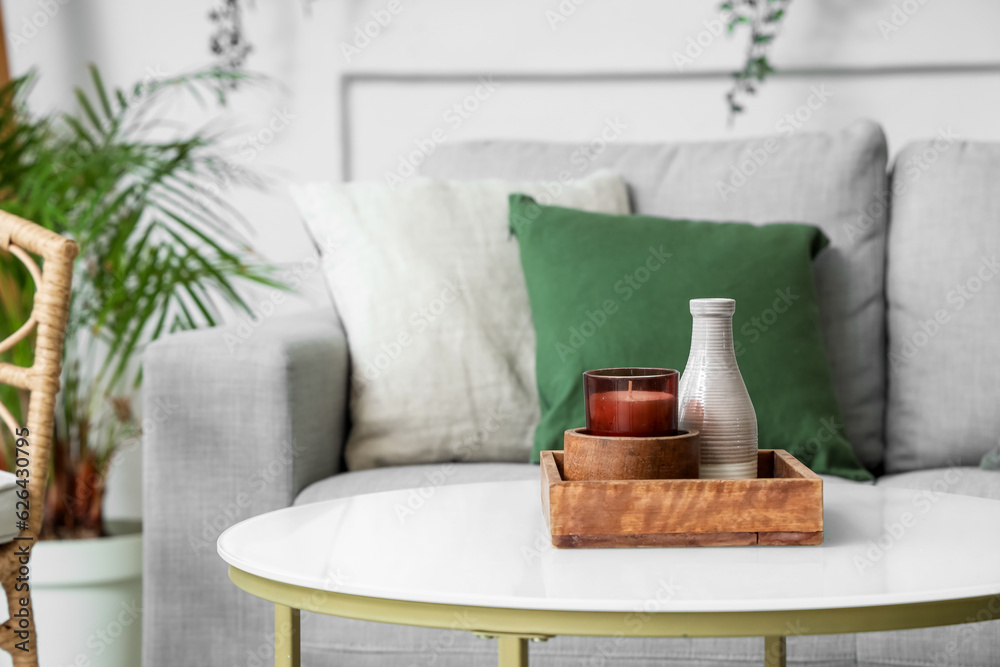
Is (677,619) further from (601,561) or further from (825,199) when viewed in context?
(825,199)

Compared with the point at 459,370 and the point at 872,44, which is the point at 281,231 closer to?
the point at 459,370

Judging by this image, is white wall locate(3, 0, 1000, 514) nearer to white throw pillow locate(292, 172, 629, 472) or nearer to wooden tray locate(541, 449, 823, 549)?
white throw pillow locate(292, 172, 629, 472)

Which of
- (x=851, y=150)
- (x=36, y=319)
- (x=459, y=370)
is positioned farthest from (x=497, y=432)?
(x=851, y=150)

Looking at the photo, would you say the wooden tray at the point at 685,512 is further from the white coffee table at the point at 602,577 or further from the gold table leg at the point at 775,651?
the gold table leg at the point at 775,651

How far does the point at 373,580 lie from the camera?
26.9 inches

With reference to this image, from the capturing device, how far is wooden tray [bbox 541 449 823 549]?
0.76 metres

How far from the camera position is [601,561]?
73cm

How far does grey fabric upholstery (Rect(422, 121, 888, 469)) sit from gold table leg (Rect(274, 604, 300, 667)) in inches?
40.0

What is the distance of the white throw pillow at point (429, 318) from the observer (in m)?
1.47

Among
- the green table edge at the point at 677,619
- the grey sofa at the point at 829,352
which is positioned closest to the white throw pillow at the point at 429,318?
the grey sofa at the point at 829,352

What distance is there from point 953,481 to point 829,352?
308 mm

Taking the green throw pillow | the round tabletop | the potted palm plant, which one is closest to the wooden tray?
the round tabletop

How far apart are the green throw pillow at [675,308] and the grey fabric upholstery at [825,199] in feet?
0.35

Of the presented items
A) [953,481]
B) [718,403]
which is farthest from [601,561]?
[953,481]
